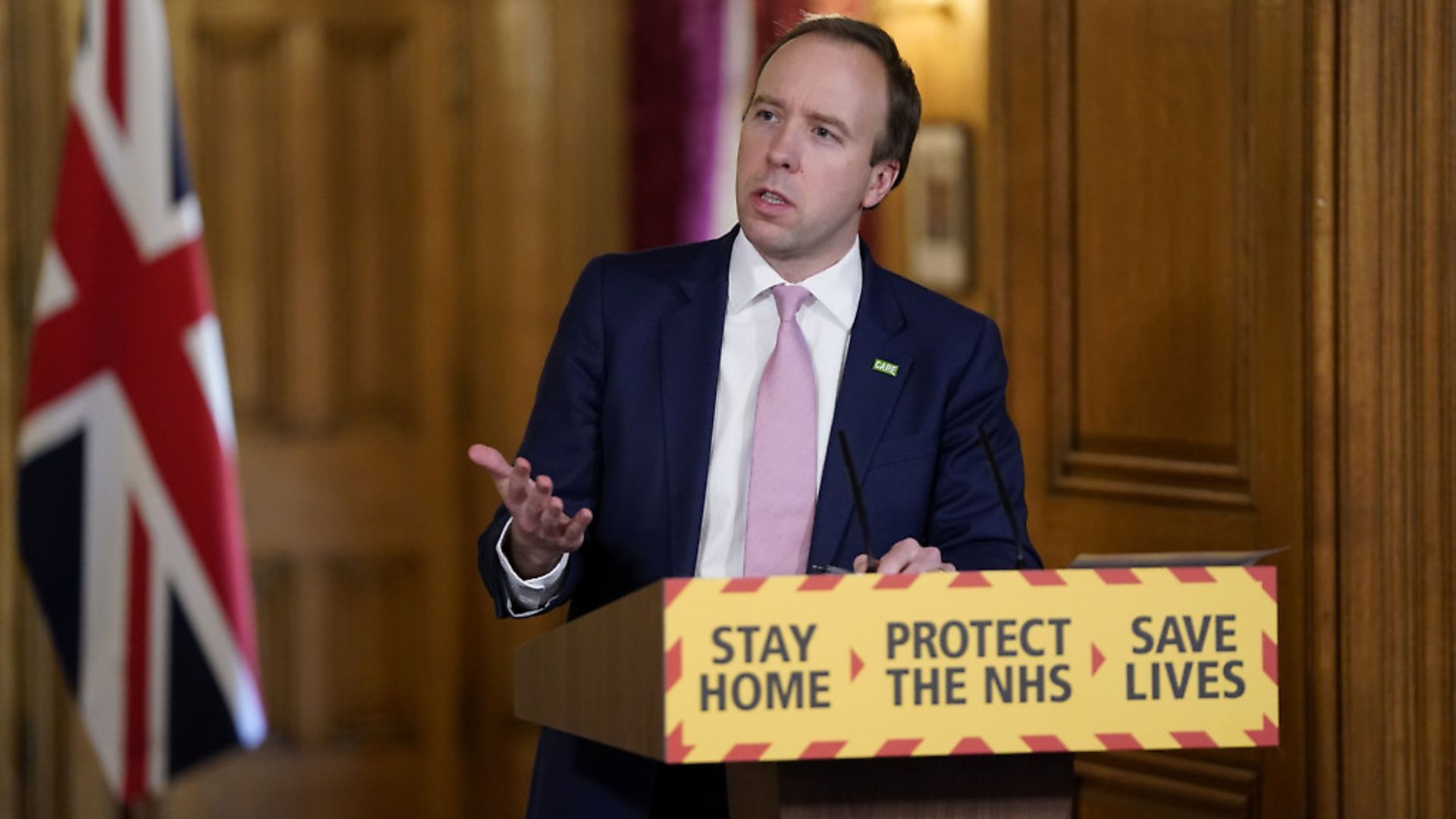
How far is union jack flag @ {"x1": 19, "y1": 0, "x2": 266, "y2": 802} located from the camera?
3695 mm

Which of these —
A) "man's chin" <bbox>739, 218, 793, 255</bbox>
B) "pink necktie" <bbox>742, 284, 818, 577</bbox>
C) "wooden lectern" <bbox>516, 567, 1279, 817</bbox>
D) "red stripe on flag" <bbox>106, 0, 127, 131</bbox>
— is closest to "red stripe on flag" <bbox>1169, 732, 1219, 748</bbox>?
"wooden lectern" <bbox>516, 567, 1279, 817</bbox>

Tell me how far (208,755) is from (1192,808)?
82.5 inches

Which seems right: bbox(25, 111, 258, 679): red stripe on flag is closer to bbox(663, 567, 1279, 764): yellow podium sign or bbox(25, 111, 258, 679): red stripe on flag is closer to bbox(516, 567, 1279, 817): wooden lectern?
bbox(516, 567, 1279, 817): wooden lectern

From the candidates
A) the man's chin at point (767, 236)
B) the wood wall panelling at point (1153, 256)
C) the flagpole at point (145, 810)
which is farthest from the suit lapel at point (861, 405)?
the flagpole at point (145, 810)

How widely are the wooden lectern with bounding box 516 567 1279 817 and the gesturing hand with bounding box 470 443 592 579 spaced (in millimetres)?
177

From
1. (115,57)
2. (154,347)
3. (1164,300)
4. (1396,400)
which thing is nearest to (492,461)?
(1396,400)

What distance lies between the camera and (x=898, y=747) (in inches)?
51.6

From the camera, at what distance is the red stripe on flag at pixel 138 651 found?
12.2 feet

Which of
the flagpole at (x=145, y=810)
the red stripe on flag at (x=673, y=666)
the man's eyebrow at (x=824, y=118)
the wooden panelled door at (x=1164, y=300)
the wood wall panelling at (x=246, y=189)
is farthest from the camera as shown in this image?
the wood wall panelling at (x=246, y=189)

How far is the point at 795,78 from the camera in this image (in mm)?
1892

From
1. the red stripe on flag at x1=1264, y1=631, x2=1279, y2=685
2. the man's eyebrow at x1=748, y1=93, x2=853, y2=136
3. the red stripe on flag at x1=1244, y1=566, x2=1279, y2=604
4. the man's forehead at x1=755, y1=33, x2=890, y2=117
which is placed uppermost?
the man's forehead at x1=755, y1=33, x2=890, y2=117

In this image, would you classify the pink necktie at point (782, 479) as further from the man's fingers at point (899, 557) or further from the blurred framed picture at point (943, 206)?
the blurred framed picture at point (943, 206)

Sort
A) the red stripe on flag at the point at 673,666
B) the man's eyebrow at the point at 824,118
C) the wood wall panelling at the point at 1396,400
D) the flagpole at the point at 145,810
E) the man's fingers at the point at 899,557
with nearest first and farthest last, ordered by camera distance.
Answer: the red stripe on flag at the point at 673,666
the man's fingers at the point at 899,557
the man's eyebrow at the point at 824,118
the wood wall panelling at the point at 1396,400
the flagpole at the point at 145,810

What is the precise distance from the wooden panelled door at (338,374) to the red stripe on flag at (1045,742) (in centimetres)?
337
